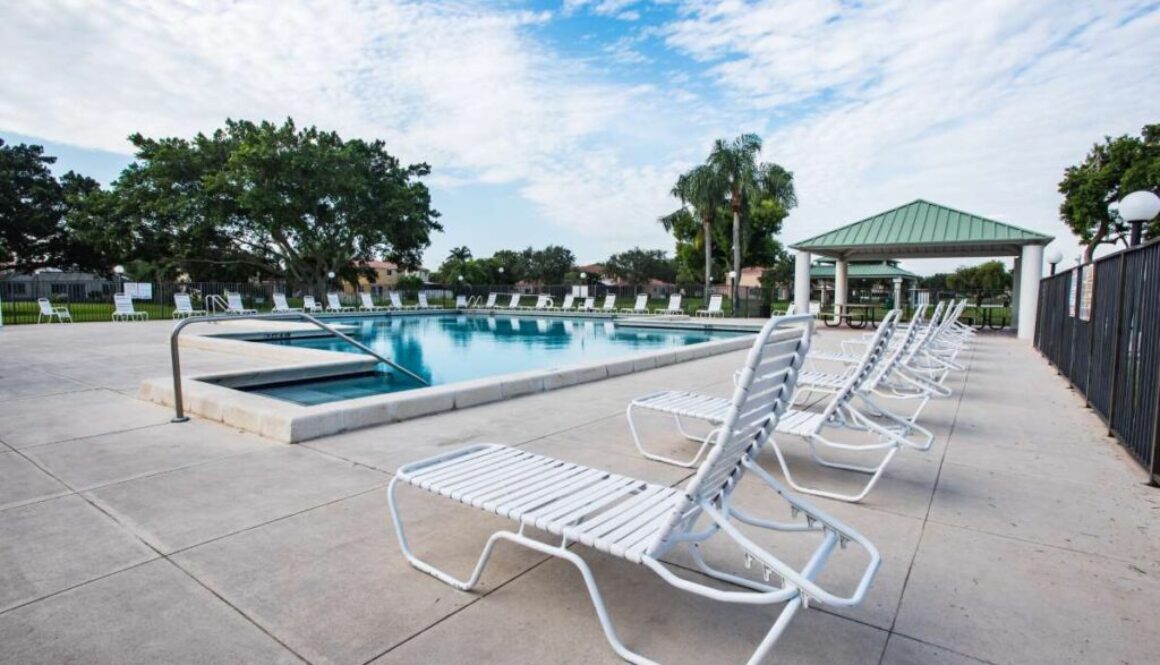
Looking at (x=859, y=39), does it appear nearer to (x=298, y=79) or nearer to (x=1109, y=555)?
(x=1109, y=555)

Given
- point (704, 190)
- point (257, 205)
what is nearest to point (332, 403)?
point (704, 190)

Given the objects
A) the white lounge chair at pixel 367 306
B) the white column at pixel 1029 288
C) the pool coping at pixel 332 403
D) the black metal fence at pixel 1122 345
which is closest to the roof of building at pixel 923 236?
the white column at pixel 1029 288

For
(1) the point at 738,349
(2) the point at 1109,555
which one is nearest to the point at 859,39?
(1) the point at 738,349

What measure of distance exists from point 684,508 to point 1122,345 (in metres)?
4.53

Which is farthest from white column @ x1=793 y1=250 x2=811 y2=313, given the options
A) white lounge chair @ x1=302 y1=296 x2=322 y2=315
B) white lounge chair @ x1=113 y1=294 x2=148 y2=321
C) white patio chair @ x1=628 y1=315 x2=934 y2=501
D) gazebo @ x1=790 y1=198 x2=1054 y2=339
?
white lounge chair @ x1=113 y1=294 x2=148 y2=321

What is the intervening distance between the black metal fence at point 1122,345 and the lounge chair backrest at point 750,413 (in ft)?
9.55

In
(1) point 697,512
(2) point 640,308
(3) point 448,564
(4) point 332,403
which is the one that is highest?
(2) point 640,308

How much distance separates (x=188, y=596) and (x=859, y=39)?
12.8 meters

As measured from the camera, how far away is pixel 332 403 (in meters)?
4.60

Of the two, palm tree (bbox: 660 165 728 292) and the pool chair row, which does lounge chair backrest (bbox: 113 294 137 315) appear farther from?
the pool chair row

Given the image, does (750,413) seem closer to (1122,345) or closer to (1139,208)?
(1122,345)

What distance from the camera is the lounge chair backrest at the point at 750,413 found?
5.05ft

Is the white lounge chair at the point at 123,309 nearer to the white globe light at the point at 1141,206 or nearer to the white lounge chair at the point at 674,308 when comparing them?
the white lounge chair at the point at 674,308

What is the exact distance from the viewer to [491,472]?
2.36m
